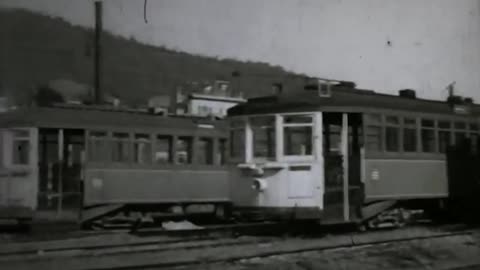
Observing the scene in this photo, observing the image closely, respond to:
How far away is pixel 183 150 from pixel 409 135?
12.3 feet

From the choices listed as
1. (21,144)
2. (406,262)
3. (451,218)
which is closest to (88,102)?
(21,144)

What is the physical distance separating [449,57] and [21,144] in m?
5.47

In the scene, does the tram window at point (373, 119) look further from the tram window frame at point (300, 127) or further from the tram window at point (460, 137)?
the tram window at point (460, 137)

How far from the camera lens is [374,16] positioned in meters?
7.60

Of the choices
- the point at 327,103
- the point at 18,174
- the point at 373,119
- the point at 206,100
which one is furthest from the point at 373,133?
the point at 18,174

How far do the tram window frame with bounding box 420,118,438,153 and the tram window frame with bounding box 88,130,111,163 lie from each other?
4.53 m

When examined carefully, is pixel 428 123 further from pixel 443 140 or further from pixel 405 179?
pixel 405 179

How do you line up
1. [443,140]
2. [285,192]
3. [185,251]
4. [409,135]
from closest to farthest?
[185,251] → [285,192] → [409,135] → [443,140]

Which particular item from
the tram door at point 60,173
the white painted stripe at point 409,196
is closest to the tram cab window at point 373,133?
the white painted stripe at point 409,196

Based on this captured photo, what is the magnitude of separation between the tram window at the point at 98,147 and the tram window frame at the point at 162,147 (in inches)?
33.5

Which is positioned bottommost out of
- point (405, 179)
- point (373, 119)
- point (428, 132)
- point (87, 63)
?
point (405, 179)

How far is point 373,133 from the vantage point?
344 inches

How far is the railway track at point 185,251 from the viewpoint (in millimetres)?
6102

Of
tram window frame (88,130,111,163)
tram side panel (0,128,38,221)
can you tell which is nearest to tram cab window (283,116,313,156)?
tram window frame (88,130,111,163)
